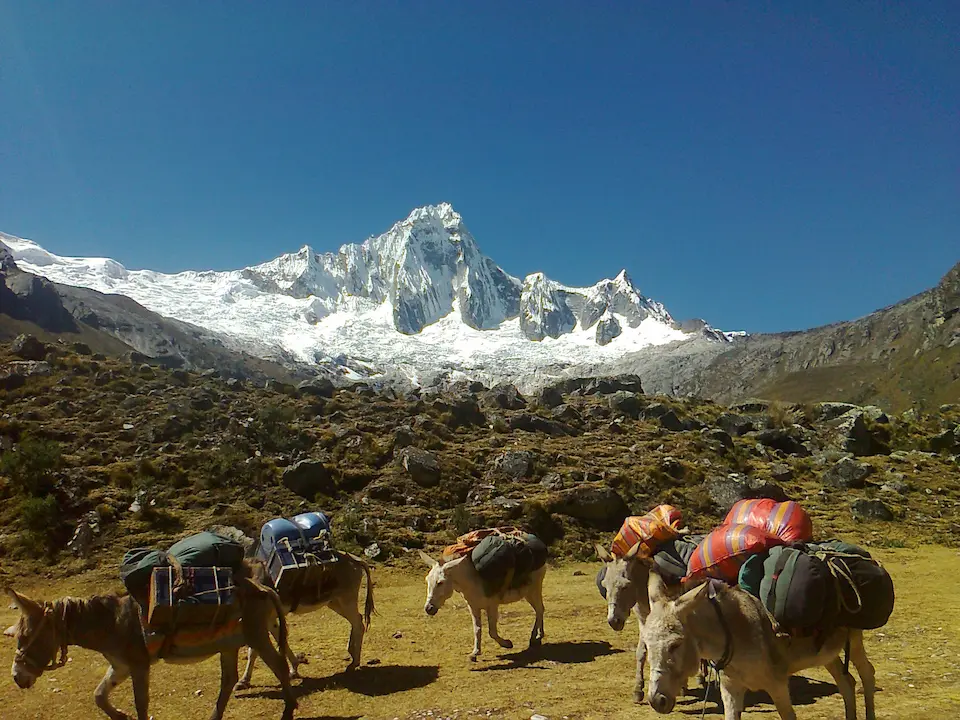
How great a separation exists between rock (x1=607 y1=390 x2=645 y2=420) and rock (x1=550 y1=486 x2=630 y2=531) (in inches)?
853

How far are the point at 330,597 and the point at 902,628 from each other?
37.5 feet

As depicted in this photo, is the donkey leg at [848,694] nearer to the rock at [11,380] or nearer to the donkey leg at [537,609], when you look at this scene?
the donkey leg at [537,609]

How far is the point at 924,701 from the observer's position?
7625 millimetres

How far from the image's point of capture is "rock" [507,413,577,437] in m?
40.1

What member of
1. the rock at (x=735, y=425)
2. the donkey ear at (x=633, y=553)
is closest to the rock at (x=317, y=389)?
the rock at (x=735, y=425)

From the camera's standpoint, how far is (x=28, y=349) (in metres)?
43.4

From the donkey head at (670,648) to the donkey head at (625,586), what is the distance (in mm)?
3373

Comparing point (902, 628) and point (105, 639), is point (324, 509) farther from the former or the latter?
point (902, 628)

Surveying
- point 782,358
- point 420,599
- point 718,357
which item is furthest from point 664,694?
point 718,357

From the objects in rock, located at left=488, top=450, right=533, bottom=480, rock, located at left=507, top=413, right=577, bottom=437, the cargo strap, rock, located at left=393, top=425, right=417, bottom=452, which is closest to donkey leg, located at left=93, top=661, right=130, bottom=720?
the cargo strap

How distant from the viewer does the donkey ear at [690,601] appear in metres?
5.43

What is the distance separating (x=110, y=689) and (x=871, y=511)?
28.9 metres

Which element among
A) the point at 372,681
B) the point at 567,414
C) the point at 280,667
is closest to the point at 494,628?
the point at 372,681

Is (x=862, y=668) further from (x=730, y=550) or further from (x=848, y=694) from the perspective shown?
(x=730, y=550)
